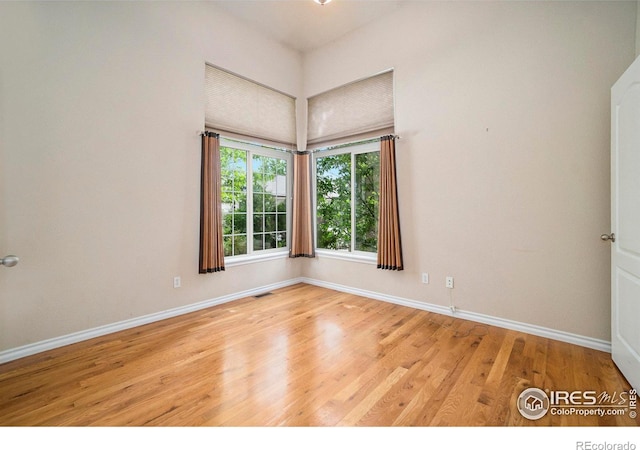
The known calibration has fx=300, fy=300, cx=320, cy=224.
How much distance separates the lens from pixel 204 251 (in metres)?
3.45

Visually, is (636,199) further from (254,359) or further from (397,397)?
(254,359)

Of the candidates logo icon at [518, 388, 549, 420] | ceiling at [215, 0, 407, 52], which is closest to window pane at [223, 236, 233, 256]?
ceiling at [215, 0, 407, 52]

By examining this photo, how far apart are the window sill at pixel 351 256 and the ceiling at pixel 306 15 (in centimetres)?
302

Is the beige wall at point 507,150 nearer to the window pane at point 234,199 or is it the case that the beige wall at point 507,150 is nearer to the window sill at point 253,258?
the window sill at point 253,258

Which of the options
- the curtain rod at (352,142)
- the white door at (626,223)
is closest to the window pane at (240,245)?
the curtain rod at (352,142)

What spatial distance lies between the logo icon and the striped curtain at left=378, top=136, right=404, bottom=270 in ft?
5.93

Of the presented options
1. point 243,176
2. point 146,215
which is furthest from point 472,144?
point 146,215

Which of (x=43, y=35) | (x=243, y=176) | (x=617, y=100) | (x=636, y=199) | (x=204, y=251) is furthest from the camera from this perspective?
(x=243, y=176)

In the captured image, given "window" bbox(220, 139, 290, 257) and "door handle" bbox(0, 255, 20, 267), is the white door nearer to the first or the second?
"window" bbox(220, 139, 290, 257)

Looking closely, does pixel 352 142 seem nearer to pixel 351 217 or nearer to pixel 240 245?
pixel 351 217

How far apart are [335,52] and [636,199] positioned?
146 inches

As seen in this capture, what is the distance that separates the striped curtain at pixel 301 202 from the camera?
4555 millimetres

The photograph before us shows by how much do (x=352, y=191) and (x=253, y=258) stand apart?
1671mm
